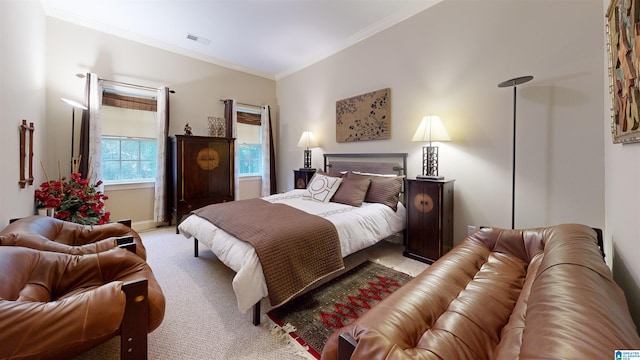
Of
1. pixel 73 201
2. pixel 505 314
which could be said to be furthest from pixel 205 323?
pixel 73 201

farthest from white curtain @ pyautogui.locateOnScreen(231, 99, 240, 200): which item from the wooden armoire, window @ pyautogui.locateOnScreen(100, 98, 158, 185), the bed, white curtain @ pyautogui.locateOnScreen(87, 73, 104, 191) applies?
white curtain @ pyautogui.locateOnScreen(87, 73, 104, 191)

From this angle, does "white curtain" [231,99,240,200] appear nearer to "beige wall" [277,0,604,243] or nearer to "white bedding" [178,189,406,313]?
"white bedding" [178,189,406,313]

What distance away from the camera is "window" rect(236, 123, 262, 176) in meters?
5.00

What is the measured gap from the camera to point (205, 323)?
175 cm

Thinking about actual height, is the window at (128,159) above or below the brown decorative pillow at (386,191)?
above

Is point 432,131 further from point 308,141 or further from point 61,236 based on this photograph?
point 61,236

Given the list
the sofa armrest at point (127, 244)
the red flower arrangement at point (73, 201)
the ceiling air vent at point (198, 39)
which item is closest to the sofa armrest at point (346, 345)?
the sofa armrest at point (127, 244)

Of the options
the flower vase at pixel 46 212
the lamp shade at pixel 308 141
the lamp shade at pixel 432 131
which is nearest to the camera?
the flower vase at pixel 46 212

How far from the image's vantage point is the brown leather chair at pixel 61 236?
57.6 inches

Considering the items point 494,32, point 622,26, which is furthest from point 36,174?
point 494,32

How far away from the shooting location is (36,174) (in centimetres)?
281

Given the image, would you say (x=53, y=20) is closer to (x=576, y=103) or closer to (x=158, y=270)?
(x=158, y=270)

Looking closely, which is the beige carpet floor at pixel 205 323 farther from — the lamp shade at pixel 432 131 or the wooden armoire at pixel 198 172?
the lamp shade at pixel 432 131

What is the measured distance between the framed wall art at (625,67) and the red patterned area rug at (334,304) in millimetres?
1774
